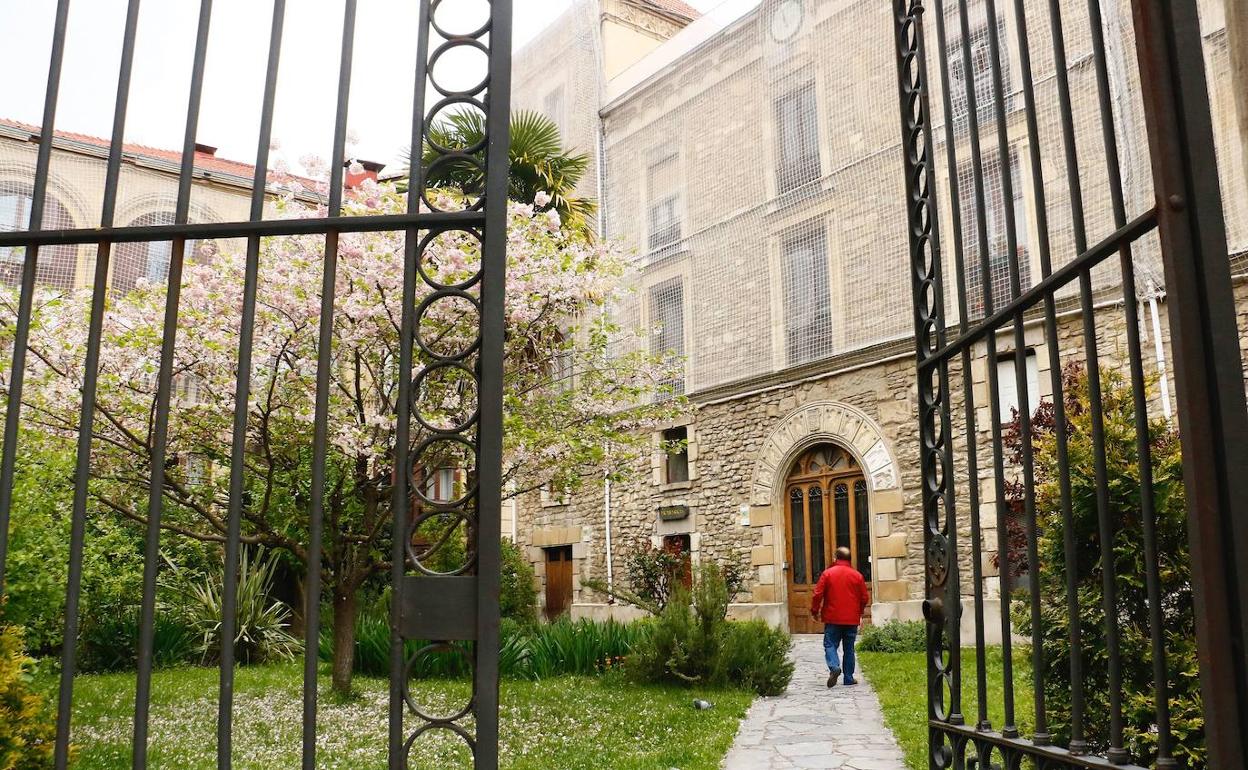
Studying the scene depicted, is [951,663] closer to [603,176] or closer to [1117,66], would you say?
[1117,66]

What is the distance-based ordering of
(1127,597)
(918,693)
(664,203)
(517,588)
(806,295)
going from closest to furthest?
1. (1127,597)
2. (918,693)
3. (806,295)
4. (664,203)
5. (517,588)

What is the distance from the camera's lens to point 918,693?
924cm

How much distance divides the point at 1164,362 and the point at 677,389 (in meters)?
10.2

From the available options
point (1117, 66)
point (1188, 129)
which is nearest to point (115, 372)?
point (1188, 129)

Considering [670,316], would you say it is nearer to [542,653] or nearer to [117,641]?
[542,653]

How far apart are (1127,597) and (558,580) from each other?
18.1 m

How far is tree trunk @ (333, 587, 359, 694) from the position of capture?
10109 mm

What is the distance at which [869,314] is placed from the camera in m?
15.6

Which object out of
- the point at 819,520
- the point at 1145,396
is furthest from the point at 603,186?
the point at 1145,396

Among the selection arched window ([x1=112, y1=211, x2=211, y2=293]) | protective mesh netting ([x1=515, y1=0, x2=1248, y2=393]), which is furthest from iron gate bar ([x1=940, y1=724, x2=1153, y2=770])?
arched window ([x1=112, y1=211, x2=211, y2=293])

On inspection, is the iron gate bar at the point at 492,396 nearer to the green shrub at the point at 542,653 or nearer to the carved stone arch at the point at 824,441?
the green shrub at the point at 542,653

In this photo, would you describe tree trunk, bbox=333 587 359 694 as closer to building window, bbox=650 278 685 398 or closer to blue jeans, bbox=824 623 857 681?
blue jeans, bbox=824 623 857 681

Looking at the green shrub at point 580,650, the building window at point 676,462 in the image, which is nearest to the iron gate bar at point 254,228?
the green shrub at point 580,650

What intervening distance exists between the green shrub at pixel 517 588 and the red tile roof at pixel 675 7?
41.6 ft
